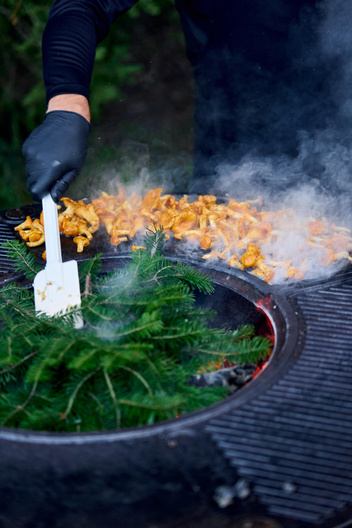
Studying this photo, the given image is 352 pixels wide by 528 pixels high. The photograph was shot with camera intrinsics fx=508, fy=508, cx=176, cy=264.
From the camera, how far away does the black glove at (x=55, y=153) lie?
2.15 meters

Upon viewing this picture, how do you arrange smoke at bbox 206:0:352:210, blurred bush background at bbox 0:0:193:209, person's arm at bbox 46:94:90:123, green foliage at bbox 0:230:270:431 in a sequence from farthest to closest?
1. blurred bush background at bbox 0:0:193:209
2. smoke at bbox 206:0:352:210
3. person's arm at bbox 46:94:90:123
4. green foliage at bbox 0:230:270:431

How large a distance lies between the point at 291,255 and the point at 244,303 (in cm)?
32

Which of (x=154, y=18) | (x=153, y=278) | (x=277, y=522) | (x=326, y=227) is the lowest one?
(x=277, y=522)

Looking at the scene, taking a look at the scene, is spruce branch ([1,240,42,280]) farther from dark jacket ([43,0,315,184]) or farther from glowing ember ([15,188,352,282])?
dark jacket ([43,0,315,184])

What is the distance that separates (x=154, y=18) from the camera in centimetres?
586

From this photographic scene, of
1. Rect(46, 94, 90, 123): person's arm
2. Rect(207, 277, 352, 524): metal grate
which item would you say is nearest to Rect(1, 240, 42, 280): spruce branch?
Rect(46, 94, 90, 123): person's arm

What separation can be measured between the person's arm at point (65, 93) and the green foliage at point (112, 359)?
2.02 ft

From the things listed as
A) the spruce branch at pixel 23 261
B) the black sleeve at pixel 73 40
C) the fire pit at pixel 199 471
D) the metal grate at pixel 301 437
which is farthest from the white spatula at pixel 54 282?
the black sleeve at pixel 73 40

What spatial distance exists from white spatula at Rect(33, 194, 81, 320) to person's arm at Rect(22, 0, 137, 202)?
273 mm

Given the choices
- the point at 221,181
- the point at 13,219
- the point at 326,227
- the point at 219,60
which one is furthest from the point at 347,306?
the point at 219,60

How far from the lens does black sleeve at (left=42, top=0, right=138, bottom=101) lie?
2590mm

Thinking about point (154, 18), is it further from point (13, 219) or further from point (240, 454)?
point (240, 454)

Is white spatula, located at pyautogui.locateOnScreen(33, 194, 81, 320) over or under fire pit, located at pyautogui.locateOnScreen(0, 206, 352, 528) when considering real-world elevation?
over

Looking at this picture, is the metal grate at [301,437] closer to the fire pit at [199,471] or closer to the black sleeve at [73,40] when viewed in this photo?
the fire pit at [199,471]
